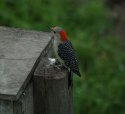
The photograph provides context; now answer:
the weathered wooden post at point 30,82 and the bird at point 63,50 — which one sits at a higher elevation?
the bird at point 63,50

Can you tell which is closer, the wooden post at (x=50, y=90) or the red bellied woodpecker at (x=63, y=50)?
the wooden post at (x=50, y=90)

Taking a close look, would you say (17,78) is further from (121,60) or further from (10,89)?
(121,60)

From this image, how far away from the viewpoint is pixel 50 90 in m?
3.31

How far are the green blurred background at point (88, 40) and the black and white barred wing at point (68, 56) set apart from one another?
193cm

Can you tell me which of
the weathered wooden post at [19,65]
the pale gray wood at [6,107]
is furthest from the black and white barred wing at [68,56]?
the pale gray wood at [6,107]

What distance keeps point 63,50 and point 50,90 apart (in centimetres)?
87

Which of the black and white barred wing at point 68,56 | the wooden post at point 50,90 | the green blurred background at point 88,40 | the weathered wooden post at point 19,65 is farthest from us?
the green blurred background at point 88,40

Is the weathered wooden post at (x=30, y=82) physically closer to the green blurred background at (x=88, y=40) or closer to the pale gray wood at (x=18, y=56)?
the pale gray wood at (x=18, y=56)

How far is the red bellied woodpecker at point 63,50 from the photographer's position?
3961mm

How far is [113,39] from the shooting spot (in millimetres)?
7461

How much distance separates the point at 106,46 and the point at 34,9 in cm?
118

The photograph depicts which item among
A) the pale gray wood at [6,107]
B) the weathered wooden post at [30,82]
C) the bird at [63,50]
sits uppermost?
the bird at [63,50]

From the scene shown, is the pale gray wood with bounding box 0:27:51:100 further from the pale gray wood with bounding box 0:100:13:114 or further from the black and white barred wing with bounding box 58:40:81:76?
the black and white barred wing with bounding box 58:40:81:76

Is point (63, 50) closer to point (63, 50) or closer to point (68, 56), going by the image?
point (63, 50)
